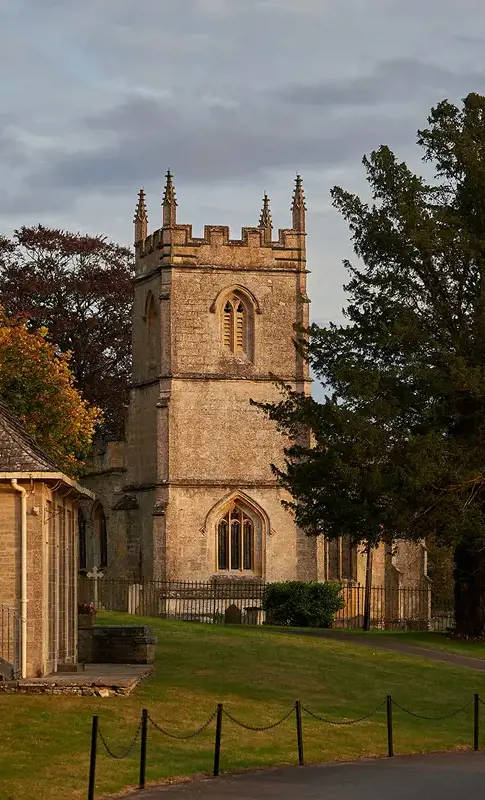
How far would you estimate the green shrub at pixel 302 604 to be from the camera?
2363 inches

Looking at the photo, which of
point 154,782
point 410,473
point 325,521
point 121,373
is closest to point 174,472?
point 121,373

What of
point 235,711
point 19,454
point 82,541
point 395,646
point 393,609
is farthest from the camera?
point 82,541

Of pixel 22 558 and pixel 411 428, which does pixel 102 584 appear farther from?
pixel 22 558

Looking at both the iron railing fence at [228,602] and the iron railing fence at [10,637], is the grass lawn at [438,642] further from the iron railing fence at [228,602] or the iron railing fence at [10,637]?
the iron railing fence at [10,637]

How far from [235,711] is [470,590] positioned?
771 inches

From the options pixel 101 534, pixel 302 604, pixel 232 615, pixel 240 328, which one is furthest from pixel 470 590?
pixel 101 534

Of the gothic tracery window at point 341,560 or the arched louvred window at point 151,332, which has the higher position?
the arched louvred window at point 151,332

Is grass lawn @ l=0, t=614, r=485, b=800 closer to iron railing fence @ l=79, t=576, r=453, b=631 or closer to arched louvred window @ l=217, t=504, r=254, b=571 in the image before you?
iron railing fence @ l=79, t=576, r=453, b=631

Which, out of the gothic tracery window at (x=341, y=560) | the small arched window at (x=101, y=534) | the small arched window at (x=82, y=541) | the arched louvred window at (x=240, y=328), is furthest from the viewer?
the small arched window at (x=82, y=541)

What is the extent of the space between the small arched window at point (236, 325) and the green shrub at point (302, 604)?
9.68 m

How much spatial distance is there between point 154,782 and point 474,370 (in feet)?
75.1

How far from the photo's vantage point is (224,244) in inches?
2594

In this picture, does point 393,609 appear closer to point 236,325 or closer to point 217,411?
point 217,411

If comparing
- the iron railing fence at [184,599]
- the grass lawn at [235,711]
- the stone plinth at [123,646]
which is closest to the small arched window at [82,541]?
the iron railing fence at [184,599]
